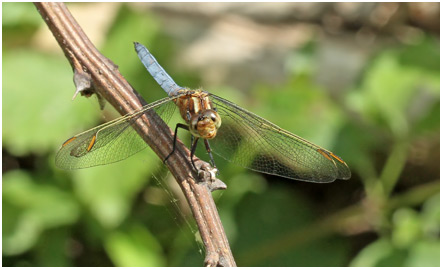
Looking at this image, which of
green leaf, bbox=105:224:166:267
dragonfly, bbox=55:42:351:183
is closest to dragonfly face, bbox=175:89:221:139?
dragonfly, bbox=55:42:351:183

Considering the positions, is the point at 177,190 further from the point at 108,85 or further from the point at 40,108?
the point at 108,85

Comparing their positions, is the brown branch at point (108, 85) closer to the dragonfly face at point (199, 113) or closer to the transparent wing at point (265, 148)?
the dragonfly face at point (199, 113)

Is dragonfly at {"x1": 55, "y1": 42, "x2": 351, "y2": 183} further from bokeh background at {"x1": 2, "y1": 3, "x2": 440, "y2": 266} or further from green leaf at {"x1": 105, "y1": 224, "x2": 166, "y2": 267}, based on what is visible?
green leaf at {"x1": 105, "y1": 224, "x2": 166, "y2": 267}

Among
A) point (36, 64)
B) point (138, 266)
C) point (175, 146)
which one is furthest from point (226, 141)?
point (36, 64)

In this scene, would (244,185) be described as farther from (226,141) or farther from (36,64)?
(226,141)

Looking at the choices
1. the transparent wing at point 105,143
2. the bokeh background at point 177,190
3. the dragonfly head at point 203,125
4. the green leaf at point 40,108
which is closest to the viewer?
the transparent wing at point 105,143

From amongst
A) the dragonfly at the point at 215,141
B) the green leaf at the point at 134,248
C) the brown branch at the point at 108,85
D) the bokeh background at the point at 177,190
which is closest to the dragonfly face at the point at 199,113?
the dragonfly at the point at 215,141

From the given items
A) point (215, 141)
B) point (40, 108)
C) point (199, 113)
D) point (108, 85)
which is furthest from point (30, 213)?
point (108, 85)
